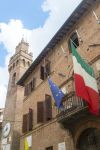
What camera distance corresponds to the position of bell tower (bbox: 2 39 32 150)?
22.8 m

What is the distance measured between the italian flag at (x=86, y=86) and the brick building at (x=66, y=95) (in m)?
0.88

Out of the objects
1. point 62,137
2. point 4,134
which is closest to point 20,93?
point 4,134

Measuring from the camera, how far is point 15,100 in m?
25.5

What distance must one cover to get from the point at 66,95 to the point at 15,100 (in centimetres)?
1505

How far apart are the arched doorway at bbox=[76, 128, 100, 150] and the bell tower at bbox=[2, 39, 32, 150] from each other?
12.9m

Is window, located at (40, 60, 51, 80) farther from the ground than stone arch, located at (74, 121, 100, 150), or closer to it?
farther from the ground

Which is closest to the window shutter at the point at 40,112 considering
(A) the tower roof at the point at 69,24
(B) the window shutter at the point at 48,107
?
(B) the window shutter at the point at 48,107

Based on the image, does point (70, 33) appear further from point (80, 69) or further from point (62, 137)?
point (62, 137)

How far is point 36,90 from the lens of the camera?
645 inches

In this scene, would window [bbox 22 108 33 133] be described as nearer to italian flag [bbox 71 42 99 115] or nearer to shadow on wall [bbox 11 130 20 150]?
shadow on wall [bbox 11 130 20 150]

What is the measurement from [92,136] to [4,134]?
16.3 m

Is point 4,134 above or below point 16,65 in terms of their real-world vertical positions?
below

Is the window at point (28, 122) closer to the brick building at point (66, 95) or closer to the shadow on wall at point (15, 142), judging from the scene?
the brick building at point (66, 95)

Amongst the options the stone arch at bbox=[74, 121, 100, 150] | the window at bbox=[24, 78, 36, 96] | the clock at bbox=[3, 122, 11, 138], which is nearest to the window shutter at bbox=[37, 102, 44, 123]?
the window at bbox=[24, 78, 36, 96]
